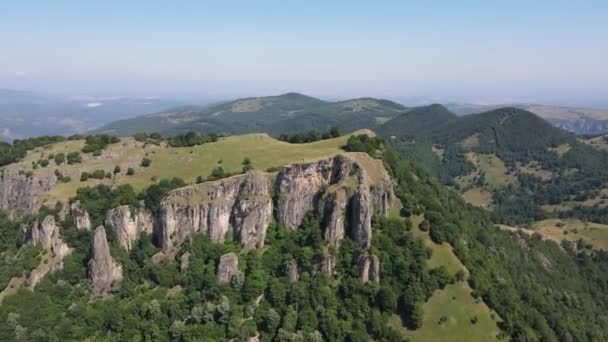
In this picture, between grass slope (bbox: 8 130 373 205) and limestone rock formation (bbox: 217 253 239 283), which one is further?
grass slope (bbox: 8 130 373 205)

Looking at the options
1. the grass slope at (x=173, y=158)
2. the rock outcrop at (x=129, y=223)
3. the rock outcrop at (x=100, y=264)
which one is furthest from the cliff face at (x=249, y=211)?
the grass slope at (x=173, y=158)

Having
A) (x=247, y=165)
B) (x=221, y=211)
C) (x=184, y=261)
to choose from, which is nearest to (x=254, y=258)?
(x=221, y=211)

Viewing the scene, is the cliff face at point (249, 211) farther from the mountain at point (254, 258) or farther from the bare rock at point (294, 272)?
the bare rock at point (294, 272)

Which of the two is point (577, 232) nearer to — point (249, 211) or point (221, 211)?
point (249, 211)

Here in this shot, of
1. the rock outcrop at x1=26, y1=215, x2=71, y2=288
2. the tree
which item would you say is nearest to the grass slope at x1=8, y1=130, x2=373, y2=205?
the tree

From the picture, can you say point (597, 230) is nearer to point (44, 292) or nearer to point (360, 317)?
point (360, 317)

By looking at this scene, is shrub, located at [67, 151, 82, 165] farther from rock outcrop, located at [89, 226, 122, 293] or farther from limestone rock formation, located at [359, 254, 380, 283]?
limestone rock formation, located at [359, 254, 380, 283]

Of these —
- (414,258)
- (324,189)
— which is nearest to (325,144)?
(324,189)
